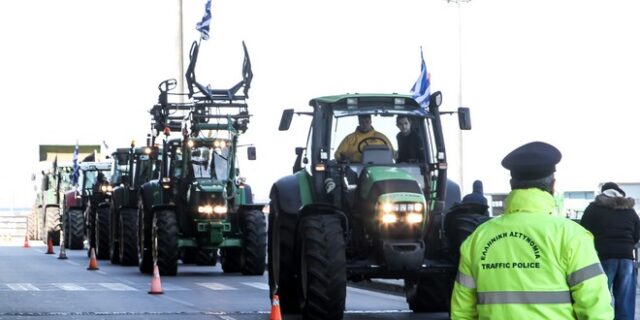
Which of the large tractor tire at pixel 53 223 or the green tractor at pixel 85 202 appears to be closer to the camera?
the green tractor at pixel 85 202

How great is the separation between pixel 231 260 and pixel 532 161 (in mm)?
25355

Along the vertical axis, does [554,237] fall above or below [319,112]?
below

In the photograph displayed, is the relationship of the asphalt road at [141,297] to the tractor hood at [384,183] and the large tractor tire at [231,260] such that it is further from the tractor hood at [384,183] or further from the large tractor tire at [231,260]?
the tractor hood at [384,183]

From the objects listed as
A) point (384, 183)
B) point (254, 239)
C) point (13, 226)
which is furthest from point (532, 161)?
point (13, 226)

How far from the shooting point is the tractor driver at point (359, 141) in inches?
701

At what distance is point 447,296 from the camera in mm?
19016

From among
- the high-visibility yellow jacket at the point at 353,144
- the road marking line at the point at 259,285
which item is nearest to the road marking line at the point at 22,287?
the road marking line at the point at 259,285

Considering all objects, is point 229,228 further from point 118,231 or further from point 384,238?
point 384,238

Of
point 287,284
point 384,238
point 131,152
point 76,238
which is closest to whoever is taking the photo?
point 384,238

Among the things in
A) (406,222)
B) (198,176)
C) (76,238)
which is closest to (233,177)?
(198,176)

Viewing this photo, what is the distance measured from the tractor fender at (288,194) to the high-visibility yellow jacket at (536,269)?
11603 mm

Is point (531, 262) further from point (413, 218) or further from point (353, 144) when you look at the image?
point (353, 144)

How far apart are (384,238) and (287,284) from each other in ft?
6.98

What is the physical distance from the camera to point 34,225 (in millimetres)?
61125
